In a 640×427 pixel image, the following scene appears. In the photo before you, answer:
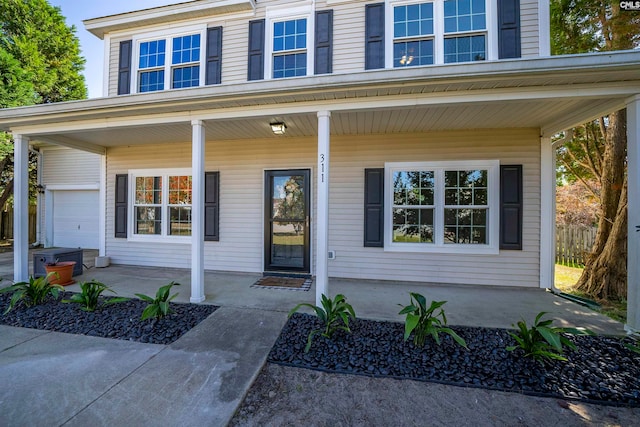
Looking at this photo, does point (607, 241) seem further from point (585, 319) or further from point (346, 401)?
point (346, 401)

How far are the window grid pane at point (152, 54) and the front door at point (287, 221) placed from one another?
343 cm

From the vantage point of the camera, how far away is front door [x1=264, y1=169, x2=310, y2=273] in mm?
4977

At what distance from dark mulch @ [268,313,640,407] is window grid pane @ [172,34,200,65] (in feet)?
18.5

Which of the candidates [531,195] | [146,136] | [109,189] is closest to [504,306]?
[531,195]

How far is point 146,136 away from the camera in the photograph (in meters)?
4.97

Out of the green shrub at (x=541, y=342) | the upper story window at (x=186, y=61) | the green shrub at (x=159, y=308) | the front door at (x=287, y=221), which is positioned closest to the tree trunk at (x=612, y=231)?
the green shrub at (x=541, y=342)

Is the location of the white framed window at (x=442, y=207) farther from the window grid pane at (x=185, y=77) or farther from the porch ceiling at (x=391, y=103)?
the window grid pane at (x=185, y=77)

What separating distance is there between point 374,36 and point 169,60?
164 inches

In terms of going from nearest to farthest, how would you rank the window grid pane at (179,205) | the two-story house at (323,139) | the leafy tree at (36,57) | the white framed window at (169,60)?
the two-story house at (323,139) → the white framed window at (169,60) → the window grid pane at (179,205) → the leafy tree at (36,57)

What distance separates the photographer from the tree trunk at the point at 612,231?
4.55m

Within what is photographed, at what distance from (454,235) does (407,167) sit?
1442 millimetres

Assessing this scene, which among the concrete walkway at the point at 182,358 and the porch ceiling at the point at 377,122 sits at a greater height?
the porch ceiling at the point at 377,122

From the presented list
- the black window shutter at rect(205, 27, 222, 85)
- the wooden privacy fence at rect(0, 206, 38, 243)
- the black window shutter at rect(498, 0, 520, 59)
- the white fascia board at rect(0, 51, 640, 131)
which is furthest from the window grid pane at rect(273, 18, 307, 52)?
the wooden privacy fence at rect(0, 206, 38, 243)

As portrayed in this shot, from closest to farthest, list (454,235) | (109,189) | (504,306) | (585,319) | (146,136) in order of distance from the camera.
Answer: (585,319) < (504,306) < (454,235) < (146,136) < (109,189)
